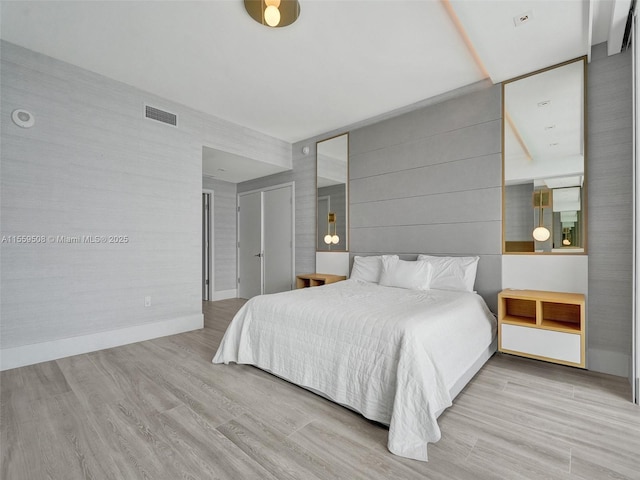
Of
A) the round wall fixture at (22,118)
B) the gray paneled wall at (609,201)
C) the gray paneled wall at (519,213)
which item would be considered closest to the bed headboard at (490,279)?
the gray paneled wall at (519,213)

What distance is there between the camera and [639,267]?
6.68ft

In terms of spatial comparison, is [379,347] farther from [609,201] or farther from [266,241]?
[266,241]

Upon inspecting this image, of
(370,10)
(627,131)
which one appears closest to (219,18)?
(370,10)

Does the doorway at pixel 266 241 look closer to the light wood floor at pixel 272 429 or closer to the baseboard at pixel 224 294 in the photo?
the baseboard at pixel 224 294

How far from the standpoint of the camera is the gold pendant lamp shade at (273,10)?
86.1 inches

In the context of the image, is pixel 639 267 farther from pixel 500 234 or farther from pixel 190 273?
pixel 190 273

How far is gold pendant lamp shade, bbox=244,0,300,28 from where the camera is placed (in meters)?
2.19

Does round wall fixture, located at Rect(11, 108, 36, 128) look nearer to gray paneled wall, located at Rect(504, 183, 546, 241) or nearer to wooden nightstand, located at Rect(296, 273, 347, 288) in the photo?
wooden nightstand, located at Rect(296, 273, 347, 288)

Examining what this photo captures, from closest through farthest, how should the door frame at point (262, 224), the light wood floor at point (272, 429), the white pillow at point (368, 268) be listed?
the light wood floor at point (272, 429) → the white pillow at point (368, 268) → the door frame at point (262, 224)

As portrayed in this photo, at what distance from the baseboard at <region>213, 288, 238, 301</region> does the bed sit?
11.1 ft

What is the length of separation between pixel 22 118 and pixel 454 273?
4.33 meters

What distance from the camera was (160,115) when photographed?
3646mm

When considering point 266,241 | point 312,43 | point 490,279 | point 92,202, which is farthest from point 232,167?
point 490,279

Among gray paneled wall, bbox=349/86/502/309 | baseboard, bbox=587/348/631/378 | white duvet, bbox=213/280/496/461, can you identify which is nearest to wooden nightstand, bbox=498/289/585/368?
white duvet, bbox=213/280/496/461
